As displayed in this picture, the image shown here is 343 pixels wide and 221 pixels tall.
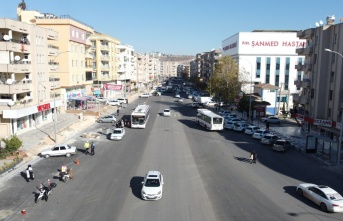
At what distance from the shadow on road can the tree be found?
55.0 meters

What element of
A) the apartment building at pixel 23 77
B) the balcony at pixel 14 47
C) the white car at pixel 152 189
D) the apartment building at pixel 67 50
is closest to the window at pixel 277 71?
the apartment building at pixel 67 50

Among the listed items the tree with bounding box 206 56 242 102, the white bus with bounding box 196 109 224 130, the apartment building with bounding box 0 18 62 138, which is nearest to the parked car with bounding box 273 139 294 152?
the white bus with bounding box 196 109 224 130

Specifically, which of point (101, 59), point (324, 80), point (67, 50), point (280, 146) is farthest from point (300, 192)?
point (101, 59)

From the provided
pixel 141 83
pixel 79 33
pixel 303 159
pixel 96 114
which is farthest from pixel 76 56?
pixel 141 83

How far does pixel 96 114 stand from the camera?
66.4 metres

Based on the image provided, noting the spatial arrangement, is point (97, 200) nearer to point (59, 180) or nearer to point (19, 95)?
point (59, 180)

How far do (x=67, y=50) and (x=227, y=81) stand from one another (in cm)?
3803

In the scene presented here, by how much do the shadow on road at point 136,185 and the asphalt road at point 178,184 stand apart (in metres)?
0.08

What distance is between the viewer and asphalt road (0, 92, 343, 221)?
21094mm

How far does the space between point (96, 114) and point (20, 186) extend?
133ft

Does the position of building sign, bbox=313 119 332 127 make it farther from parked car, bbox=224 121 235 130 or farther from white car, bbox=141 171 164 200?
white car, bbox=141 171 164 200

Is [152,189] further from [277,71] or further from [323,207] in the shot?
[277,71]

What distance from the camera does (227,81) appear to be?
80.9 metres

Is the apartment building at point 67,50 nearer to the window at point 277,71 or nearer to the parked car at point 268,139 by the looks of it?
the parked car at point 268,139
